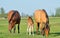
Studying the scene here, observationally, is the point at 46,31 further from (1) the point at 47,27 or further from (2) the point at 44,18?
(2) the point at 44,18

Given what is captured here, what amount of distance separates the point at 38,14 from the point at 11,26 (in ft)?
9.31

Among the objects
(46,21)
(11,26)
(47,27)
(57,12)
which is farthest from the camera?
(57,12)

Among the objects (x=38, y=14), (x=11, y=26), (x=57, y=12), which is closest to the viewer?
(x=11, y=26)

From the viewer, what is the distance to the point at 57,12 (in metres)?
105

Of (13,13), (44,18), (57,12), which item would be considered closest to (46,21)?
(44,18)

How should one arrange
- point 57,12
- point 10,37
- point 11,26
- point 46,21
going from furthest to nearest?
1. point 57,12
2. point 11,26
3. point 46,21
4. point 10,37

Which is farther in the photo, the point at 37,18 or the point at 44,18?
the point at 37,18

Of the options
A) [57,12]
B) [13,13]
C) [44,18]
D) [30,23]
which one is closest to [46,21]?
[44,18]

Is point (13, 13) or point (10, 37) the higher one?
point (13, 13)

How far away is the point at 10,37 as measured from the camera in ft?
46.4

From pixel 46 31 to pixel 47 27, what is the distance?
13.5 inches

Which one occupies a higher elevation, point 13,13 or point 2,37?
point 13,13

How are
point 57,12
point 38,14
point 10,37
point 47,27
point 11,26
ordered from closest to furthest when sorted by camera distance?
point 10,37 < point 47,27 < point 11,26 < point 38,14 < point 57,12

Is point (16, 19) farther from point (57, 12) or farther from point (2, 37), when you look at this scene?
point (57, 12)
